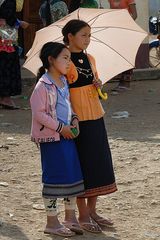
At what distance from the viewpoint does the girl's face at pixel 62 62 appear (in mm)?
4910

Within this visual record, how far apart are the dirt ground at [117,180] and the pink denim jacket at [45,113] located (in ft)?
2.35

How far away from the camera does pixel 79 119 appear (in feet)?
16.7

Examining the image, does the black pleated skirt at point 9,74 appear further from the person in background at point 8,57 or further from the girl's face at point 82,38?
the girl's face at point 82,38

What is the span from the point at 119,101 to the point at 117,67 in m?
5.36

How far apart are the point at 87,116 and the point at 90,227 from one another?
0.78 metres

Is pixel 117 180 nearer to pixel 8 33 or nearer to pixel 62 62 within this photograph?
pixel 62 62

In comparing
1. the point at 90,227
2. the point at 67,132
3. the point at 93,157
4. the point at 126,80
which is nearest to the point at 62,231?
the point at 90,227

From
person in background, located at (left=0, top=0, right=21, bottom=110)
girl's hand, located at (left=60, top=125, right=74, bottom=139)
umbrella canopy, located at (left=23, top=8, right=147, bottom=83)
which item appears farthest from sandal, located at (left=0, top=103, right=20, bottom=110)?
girl's hand, located at (left=60, top=125, right=74, bottom=139)

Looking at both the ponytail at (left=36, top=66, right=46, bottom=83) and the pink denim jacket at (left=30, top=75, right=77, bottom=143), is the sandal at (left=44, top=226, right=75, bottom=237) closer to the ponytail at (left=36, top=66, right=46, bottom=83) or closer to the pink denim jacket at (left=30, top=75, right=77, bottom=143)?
the pink denim jacket at (left=30, top=75, right=77, bottom=143)

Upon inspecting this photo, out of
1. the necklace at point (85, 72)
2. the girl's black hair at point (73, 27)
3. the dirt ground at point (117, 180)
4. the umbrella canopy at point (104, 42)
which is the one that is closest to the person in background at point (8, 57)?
the dirt ground at point (117, 180)

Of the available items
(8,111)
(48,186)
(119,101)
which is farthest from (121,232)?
(119,101)

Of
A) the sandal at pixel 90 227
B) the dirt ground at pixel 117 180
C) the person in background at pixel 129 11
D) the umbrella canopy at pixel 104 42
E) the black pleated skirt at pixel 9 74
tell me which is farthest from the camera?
the person in background at pixel 129 11

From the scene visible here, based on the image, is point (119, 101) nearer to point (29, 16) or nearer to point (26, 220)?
point (29, 16)

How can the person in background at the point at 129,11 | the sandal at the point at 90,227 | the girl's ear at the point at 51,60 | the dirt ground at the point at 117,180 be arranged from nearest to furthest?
the girl's ear at the point at 51,60 < the sandal at the point at 90,227 < the dirt ground at the point at 117,180 < the person in background at the point at 129,11
